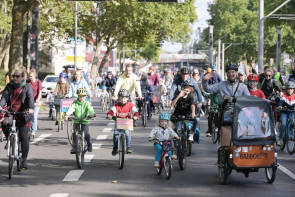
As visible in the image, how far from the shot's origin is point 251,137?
9828 mm

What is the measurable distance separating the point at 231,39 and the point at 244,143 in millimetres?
89251

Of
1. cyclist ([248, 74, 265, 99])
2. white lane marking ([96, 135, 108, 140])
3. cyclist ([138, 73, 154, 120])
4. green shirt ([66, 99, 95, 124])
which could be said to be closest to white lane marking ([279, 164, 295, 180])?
cyclist ([248, 74, 265, 99])

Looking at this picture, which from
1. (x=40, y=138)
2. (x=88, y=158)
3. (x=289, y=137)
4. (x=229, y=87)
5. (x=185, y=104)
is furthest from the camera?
(x=40, y=138)

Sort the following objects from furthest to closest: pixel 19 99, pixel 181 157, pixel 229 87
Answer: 1. pixel 181 157
2. pixel 19 99
3. pixel 229 87

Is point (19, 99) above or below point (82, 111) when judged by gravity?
above

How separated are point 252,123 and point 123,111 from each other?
2812 mm

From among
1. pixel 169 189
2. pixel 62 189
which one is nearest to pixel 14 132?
pixel 62 189

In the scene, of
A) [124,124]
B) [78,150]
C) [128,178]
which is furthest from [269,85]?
[128,178]

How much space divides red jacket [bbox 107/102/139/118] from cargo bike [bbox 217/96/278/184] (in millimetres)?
2425

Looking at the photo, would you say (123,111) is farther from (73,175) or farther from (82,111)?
(73,175)

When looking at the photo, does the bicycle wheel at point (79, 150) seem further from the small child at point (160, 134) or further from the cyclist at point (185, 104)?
the cyclist at point (185, 104)

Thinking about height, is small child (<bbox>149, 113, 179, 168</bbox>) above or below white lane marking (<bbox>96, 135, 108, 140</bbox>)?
above

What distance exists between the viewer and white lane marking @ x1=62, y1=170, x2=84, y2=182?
10.4 m

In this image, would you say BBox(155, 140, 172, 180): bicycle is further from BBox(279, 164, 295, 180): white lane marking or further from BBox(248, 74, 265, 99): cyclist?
BBox(248, 74, 265, 99): cyclist
